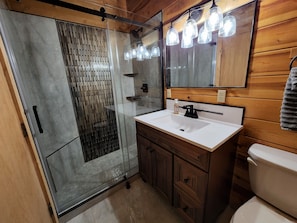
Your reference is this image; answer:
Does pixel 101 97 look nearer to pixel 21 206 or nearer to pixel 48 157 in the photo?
pixel 48 157

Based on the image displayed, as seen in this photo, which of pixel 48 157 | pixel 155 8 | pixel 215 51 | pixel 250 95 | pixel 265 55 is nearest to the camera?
pixel 265 55

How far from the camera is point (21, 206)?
2.50 feet

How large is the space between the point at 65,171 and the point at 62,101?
953 millimetres

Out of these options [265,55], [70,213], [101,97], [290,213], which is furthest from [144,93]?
[290,213]

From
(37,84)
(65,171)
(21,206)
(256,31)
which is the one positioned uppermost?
(256,31)

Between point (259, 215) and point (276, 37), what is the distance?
1.15 meters

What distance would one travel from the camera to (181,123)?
1429 millimetres

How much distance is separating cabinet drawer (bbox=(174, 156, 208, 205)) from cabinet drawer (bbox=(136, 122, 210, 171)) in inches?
2.1

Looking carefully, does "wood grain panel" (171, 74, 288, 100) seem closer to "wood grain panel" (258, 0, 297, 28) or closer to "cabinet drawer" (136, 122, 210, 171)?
"wood grain panel" (258, 0, 297, 28)

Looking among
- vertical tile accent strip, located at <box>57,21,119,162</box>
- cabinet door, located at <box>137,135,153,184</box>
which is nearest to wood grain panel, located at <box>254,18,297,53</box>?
cabinet door, located at <box>137,135,153,184</box>

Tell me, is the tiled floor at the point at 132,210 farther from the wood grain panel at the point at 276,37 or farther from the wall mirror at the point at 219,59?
the wood grain panel at the point at 276,37

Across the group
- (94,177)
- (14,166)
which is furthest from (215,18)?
(94,177)

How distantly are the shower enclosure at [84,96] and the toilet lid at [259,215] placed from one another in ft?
4.23

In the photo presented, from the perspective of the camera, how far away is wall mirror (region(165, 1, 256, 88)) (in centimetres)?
97
